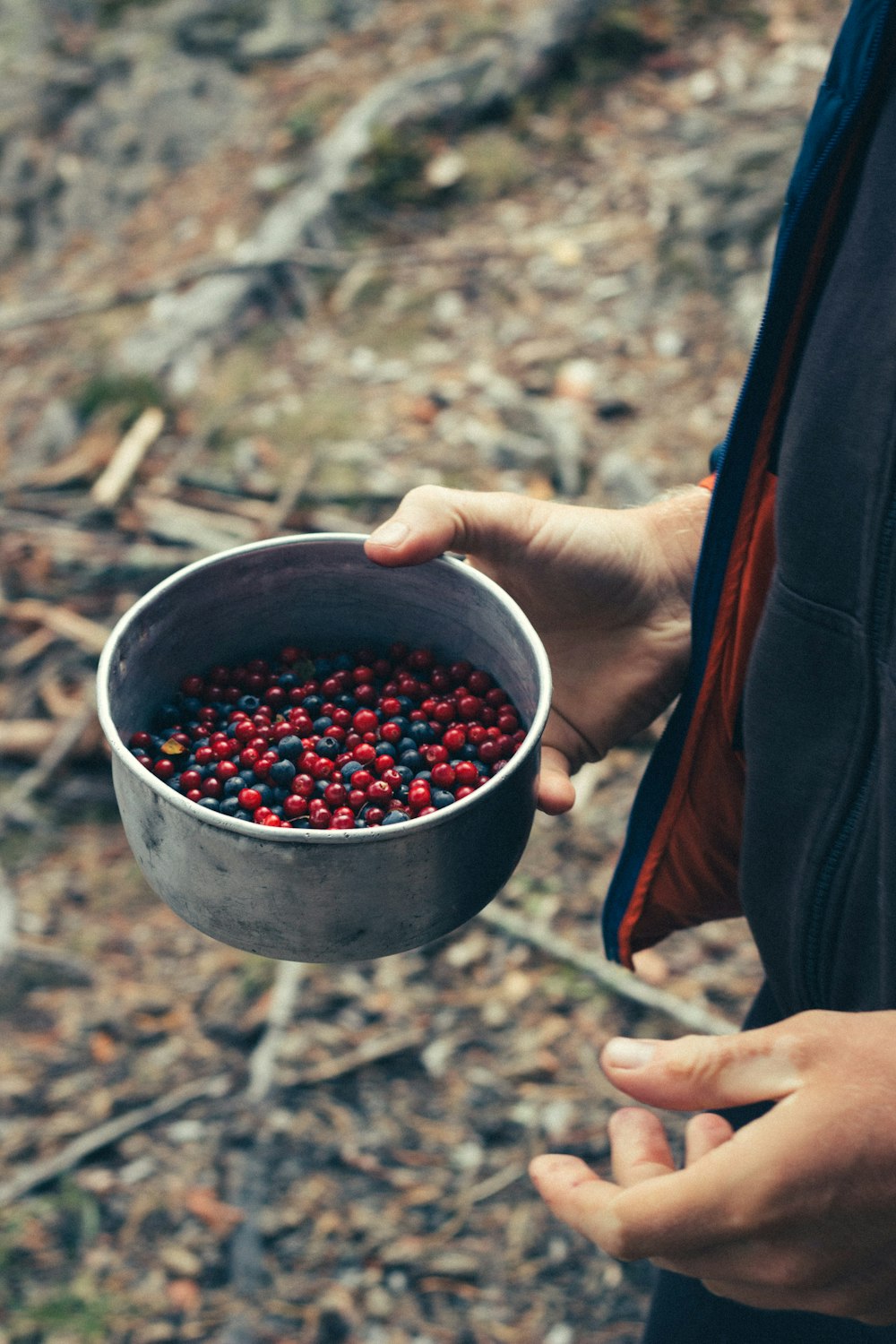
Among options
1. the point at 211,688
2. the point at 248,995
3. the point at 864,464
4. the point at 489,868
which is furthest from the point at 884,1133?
the point at 248,995

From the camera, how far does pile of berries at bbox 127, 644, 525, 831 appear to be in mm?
1605

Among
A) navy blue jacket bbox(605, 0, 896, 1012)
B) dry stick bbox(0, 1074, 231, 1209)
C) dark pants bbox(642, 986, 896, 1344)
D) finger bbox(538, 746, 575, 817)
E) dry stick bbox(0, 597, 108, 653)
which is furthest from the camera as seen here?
dry stick bbox(0, 597, 108, 653)

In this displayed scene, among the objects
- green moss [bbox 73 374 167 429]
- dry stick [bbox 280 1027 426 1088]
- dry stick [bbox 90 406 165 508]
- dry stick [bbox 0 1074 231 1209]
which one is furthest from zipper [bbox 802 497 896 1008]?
green moss [bbox 73 374 167 429]

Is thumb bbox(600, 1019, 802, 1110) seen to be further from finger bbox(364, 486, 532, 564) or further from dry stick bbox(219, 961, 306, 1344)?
dry stick bbox(219, 961, 306, 1344)

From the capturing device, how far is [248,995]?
326 centimetres

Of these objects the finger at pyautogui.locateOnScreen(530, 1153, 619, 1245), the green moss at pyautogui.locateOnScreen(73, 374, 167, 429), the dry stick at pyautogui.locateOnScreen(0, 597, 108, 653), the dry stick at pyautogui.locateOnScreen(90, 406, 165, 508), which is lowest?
the dry stick at pyautogui.locateOnScreen(0, 597, 108, 653)

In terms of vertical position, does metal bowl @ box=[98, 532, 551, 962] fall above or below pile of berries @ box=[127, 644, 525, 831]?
above

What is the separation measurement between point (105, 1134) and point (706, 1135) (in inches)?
86.0

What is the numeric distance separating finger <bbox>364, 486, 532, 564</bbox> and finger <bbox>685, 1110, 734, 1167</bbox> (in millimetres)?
804

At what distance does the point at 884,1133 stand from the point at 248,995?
94.7 inches

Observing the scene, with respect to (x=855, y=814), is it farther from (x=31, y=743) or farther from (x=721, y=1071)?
(x=31, y=743)

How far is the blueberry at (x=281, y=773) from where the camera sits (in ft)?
5.41

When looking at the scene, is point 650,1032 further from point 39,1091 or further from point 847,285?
point 847,285

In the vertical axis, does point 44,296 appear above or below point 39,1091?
above
